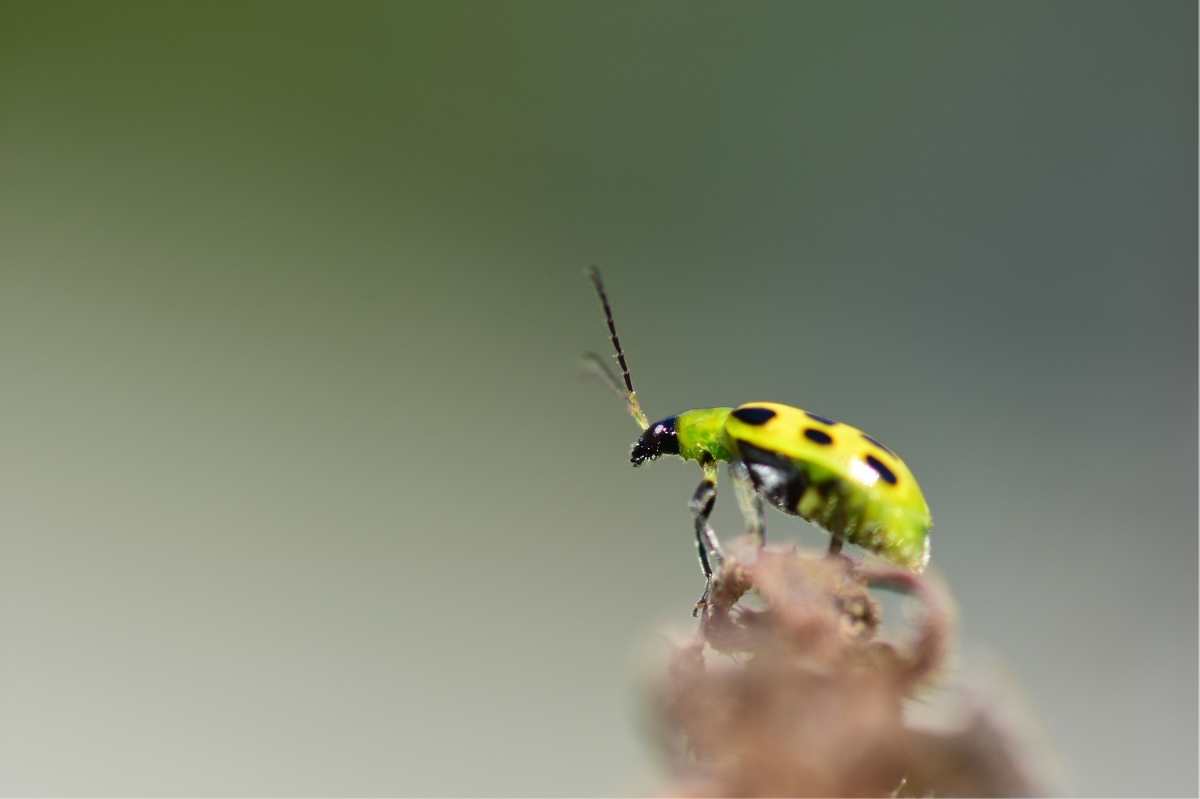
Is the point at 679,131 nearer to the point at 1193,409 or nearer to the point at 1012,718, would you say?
the point at 1193,409

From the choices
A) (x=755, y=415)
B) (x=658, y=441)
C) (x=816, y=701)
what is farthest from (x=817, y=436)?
(x=816, y=701)

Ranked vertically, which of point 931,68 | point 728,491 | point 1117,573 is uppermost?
point 931,68

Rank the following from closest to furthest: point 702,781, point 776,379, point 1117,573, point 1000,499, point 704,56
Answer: point 702,781
point 1117,573
point 1000,499
point 776,379
point 704,56

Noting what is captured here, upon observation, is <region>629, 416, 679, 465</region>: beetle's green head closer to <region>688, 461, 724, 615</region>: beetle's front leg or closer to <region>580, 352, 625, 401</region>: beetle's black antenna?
<region>580, 352, 625, 401</region>: beetle's black antenna

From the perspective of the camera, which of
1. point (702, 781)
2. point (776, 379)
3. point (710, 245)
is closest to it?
point (702, 781)

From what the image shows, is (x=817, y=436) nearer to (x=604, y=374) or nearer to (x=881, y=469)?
(x=881, y=469)

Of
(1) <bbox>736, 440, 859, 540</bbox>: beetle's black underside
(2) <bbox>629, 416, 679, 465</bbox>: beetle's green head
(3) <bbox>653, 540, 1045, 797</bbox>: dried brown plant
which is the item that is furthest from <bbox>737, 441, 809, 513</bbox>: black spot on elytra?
(3) <bbox>653, 540, 1045, 797</bbox>: dried brown plant

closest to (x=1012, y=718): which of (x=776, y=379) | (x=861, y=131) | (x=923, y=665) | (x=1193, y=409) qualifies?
(x=923, y=665)
